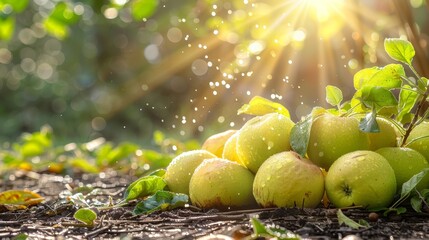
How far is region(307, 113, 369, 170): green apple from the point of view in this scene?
1.78m

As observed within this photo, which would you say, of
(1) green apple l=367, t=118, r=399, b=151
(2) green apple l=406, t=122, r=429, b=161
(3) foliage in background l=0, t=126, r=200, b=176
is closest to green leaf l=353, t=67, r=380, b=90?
(1) green apple l=367, t=118, r=399, b=151

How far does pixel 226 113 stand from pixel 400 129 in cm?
553

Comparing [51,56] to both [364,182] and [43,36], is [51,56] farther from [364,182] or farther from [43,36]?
[364,182]

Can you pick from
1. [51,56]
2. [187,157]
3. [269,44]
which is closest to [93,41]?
[51,56]

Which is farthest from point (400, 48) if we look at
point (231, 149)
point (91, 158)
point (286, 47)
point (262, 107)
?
point (286, 47)

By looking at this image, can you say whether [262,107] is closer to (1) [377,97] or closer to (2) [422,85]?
(1) [377,97]

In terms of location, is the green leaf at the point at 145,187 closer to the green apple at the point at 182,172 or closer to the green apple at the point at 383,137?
the green apple at the point at 182,172

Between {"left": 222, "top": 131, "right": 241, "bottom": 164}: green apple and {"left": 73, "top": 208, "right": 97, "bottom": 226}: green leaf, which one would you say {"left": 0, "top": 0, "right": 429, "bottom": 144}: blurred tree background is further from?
{"left": 73, "top": 208, "right": 97, "bottom": 226}: green leaf

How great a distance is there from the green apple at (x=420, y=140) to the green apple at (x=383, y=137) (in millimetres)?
51

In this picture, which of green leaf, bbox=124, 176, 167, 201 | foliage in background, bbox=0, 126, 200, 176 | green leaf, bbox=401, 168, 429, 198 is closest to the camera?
green leaf, bbox=401, 168, 429, 198

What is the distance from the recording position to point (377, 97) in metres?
1.77

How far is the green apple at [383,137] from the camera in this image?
73.7 inches

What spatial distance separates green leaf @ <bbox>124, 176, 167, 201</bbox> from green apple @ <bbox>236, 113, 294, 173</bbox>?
0.31 meters

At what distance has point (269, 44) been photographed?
4.63m
